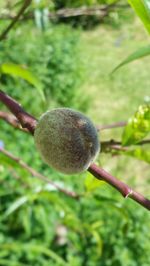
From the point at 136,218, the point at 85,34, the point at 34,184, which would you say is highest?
the point at 34,184

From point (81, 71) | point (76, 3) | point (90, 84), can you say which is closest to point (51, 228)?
point (76, 3)

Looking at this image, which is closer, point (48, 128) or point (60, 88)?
point (48, 128)

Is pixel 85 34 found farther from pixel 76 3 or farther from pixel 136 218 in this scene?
pixel 76 3

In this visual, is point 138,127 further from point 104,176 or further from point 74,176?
point 74,176

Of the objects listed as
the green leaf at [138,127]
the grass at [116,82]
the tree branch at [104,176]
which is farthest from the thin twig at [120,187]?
the grass at [116,82]

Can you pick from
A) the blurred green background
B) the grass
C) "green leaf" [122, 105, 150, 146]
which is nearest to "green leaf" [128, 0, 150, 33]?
"green leaf" [122, 105, 150, 146]

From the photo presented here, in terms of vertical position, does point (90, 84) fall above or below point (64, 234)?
below

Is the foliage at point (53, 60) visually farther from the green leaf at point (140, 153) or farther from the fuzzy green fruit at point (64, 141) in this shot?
the fuzzy green fruit at point (64, 141)

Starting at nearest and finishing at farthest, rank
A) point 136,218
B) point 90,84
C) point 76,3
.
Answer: point 76,3 → point 136,218 → point 90,84
